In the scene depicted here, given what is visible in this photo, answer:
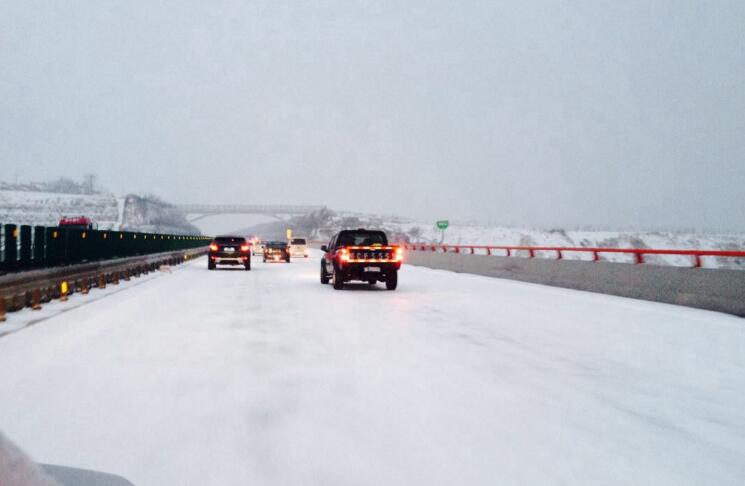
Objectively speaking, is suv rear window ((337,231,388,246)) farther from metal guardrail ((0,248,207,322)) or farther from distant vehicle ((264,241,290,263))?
distant vehicle ((264,241,290,263))

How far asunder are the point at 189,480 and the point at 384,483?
46.6 inches

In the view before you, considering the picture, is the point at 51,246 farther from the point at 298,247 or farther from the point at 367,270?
the point at 298,247

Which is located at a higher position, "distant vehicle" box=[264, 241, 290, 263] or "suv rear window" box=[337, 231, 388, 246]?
"suv rear window" box=[337, 231, 388, 246]

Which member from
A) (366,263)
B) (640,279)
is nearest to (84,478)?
(640,279)

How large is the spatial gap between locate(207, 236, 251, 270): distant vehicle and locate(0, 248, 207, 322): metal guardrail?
496 centimetres

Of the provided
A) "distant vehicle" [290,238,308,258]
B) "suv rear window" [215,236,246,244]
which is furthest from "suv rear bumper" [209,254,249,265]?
"distant vehicle" [290,238,308,258]

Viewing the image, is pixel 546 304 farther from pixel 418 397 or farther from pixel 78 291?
pixel 78 291

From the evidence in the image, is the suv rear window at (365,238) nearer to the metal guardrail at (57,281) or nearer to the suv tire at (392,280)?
the suv tire at (392,280)

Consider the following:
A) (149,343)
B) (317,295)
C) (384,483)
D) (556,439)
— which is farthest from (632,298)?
(384,483)

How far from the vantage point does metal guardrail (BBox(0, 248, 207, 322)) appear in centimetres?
1402

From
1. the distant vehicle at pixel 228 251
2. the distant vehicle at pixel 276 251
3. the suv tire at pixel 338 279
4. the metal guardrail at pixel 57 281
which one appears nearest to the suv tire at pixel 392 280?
the suv tire at pixel 338 279

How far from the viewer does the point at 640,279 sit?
1838 centimetres

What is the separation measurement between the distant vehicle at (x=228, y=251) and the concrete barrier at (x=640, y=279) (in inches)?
445

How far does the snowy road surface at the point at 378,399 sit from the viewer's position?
4672mm
